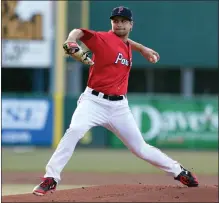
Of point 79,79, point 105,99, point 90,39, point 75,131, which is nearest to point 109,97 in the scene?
point 105,99

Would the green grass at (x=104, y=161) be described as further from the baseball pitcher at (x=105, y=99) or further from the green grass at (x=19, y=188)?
the baseball pitcher at (x=105, y=99)

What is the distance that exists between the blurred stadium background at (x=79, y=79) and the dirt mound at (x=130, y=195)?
725 cm

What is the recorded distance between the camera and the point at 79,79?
69.2ft

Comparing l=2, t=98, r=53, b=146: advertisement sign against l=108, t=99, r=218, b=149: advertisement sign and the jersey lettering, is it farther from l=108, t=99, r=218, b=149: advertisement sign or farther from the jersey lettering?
the jersey lettering

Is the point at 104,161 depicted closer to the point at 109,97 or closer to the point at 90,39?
the point at 109,97

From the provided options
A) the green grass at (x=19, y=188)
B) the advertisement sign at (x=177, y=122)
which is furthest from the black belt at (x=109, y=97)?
the advertisement sign at (x=177, y=122)

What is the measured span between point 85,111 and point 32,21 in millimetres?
11673

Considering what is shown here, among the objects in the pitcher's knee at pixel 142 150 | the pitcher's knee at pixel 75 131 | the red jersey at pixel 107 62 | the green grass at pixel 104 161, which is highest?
the red jersey at pixel 107 62

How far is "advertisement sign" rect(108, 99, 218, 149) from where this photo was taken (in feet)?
56.2

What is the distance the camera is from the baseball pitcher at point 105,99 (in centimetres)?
631

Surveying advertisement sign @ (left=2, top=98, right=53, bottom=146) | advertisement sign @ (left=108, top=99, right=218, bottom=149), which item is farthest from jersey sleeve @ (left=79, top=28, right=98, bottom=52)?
advertisement sign @ (left=2, top=98, right=53, bottom=146)

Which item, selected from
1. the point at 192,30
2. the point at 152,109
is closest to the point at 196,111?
the point at 152,109

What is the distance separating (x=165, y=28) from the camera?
20.3 metres

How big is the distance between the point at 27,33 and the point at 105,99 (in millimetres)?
11630
